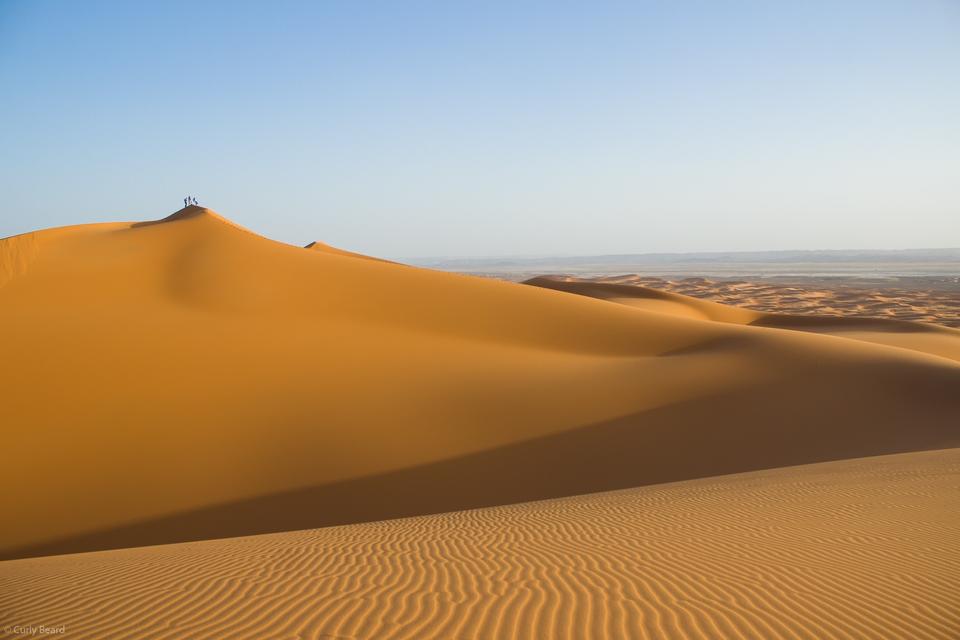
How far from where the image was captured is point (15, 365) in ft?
45.6

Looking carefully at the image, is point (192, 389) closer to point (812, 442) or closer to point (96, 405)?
point (96, 405)

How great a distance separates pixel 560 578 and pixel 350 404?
9.26m

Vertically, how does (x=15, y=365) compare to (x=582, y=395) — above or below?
above

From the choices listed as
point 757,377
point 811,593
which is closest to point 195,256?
point 757,377

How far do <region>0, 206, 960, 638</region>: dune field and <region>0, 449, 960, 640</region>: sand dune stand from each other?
0.04 meters

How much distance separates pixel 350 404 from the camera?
14.2m

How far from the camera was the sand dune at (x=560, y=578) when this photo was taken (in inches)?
183

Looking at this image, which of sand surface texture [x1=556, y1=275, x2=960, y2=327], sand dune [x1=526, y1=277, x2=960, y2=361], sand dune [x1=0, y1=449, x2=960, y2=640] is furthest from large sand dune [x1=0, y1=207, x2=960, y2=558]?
sand surface texture [x1=556, y1=275, x2=960, y2=327]

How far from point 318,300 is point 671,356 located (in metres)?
12.1

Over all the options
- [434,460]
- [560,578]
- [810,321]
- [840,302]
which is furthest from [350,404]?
[840,302]

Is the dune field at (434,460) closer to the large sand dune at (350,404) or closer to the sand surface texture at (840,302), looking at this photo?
the large sand dune at (350,404)

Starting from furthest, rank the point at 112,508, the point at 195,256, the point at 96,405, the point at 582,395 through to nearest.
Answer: the point at 195,256 → the point at 582,395 → the point at 96,405 → the point at 112,508

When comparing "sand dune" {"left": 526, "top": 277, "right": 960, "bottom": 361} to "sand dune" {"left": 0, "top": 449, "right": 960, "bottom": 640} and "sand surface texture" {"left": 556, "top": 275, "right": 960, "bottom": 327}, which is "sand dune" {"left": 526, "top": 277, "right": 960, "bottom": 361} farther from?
"sand dune" {"left": 0, "top": 449, "right": 960, "bottom": 640}

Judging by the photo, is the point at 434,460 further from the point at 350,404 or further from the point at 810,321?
the point at 810,321
